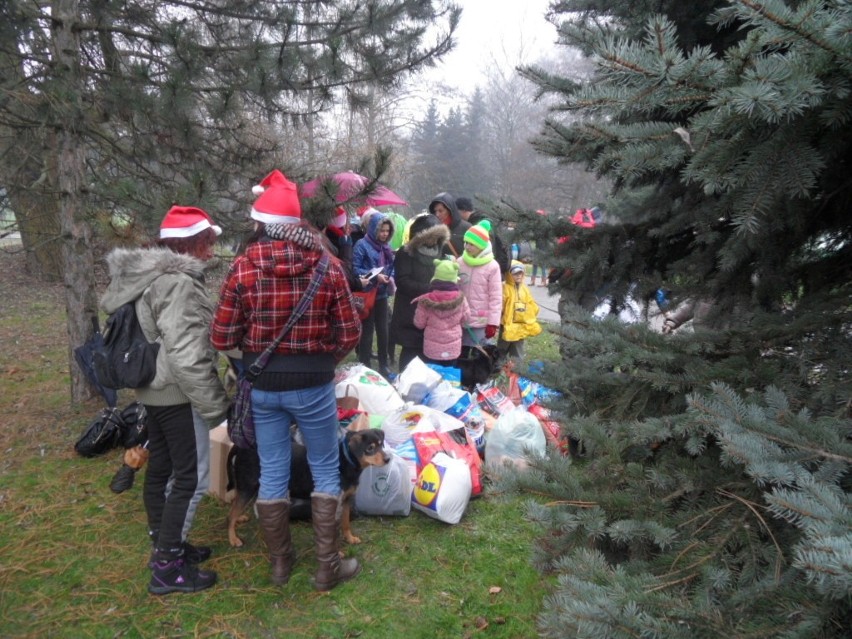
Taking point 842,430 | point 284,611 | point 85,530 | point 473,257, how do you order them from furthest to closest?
point 473,257, point 85,530, point 284,611, point 842,430

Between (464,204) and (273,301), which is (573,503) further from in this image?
(464,204)

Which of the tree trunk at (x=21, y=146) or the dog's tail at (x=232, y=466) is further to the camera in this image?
the tree trunk at (x=21, y=146)

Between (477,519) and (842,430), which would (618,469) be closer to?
(842,430)

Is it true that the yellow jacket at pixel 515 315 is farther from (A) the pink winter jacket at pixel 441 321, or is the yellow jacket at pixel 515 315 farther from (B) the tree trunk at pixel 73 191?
(B) the tree trunk at pixel 73 191

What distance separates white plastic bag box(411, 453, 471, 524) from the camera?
371cm

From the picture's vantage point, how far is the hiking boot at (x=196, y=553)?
331 cm

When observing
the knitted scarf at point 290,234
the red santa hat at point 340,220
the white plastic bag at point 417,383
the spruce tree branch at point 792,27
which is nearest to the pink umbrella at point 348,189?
the red santa hat at point 340,220

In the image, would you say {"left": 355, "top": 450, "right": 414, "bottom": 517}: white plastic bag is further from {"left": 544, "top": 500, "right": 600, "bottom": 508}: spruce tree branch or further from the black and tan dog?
{"left": 544, "top": 500, "right": 600, "bottom": 508}: spruce tree branch

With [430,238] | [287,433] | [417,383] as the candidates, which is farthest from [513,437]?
[430,238]

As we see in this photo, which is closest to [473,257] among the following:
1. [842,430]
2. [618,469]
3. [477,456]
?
[477,456]

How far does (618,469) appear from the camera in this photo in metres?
1.72

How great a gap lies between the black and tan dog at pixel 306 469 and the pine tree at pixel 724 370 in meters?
1.44

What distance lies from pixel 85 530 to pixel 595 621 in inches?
142

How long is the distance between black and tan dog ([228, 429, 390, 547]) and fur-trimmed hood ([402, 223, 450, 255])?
9.09 feet
